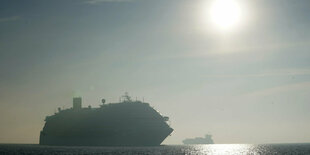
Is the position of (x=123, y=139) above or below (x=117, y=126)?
below

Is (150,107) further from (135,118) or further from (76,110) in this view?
(76,110)

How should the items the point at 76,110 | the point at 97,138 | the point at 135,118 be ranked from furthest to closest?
1. the point at 76,110
2. the point at 97,138
3. the point at 135,118

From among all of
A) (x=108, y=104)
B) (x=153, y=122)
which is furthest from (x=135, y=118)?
(x=108, y=104)

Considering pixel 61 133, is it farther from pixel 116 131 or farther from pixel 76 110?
pixel 116 131

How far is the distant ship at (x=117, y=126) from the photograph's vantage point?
168875mm

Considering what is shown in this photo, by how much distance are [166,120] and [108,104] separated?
3063cm

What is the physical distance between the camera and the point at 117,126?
6811 inches

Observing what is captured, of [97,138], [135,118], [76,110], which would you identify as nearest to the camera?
[135,118]

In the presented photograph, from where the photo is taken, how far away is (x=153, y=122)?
6654 inches

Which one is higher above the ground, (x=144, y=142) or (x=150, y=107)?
(x=150, y=107)

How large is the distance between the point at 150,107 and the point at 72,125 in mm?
45025

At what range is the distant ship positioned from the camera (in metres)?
169

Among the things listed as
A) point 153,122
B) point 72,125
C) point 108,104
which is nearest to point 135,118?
point 153,122

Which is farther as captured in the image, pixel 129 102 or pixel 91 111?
pixel 91 111
